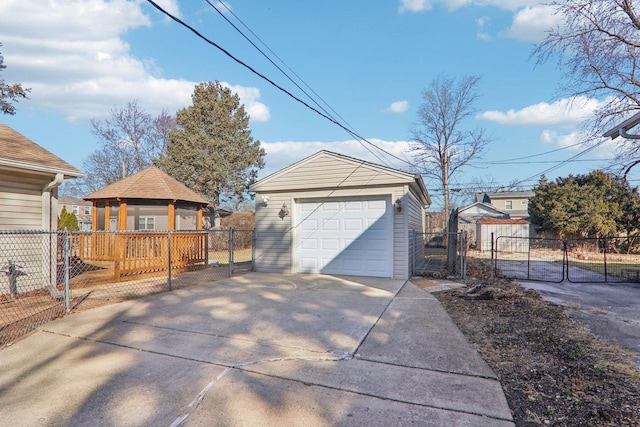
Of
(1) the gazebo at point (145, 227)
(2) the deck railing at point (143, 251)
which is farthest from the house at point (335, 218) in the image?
(1) the gazebo at point (145, 227)

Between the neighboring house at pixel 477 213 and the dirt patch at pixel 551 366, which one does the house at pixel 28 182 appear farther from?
the neighboring house at pixel 477 213

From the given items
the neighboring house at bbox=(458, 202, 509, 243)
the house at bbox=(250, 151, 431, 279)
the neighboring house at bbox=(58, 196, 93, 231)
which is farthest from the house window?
the neighboring house at bbox=(58, 196, 93, 231)

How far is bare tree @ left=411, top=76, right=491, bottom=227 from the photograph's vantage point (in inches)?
939

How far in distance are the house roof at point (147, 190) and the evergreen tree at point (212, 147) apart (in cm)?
937

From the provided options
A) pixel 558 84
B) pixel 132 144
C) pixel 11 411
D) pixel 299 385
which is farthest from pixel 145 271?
pixel 132 144

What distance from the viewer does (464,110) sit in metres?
24.0

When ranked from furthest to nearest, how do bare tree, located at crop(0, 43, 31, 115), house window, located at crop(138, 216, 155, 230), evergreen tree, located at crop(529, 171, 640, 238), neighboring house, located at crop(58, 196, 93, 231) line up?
neighboring house, located at crop(58, 196, 93, 231) → evergreen tree, located at crop(529, 171, 640, 238) → bare tree, located at crop(0, 43, 31, 115) → house window, located at crop(138, 216, 155, 230)

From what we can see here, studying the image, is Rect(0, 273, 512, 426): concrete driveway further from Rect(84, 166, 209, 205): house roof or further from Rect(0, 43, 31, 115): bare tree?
Rect(0, 43, 31, 115): bare tree

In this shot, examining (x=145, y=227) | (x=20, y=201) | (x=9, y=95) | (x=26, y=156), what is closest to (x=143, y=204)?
(x=145, y=227)

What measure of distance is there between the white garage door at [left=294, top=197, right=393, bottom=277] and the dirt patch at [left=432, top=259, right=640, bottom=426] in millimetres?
2933

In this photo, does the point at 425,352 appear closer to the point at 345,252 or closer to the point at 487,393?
the point at 487,393

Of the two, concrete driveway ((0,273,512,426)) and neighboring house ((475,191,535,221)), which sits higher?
neighboring house ((475,191,535,221))

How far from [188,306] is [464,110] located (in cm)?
2445

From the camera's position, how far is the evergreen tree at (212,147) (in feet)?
69.9
